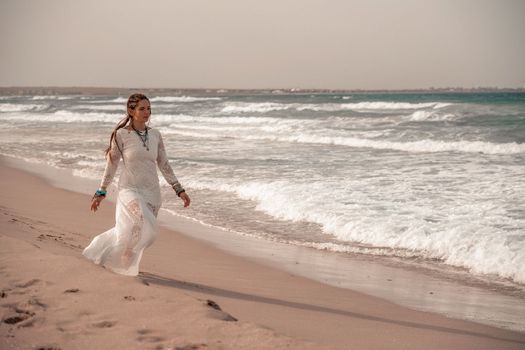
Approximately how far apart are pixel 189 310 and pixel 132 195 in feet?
5.18

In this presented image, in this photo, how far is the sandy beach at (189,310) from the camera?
3.40 meters

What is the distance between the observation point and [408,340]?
4.08 meters

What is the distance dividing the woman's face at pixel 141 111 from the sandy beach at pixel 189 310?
1241mm

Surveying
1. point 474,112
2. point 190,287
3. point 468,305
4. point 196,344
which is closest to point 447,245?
point 468,305

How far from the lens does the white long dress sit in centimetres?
503

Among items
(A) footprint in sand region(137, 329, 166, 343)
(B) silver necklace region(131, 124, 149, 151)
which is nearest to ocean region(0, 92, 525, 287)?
(B) silver necklace region(131, 124, 149, 151)

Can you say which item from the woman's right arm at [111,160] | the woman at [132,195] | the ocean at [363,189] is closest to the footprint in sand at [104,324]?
the woman at [132,195]

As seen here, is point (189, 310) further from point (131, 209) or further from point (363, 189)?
point (363, 189)

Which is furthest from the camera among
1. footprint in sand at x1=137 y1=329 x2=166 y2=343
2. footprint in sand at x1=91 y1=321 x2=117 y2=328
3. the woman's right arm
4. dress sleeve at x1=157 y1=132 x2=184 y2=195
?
dress sleeve at x1=157 y1=132 x2=184 y2=195

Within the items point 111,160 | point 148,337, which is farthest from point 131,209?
point 148,337

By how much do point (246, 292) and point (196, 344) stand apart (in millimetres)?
1946

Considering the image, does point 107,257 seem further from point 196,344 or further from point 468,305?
point 468,305

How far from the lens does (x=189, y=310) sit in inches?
149

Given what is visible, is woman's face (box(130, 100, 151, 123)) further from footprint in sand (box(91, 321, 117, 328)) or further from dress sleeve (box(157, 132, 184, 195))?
footprint in sand (box(91, 321, 117, 328))
